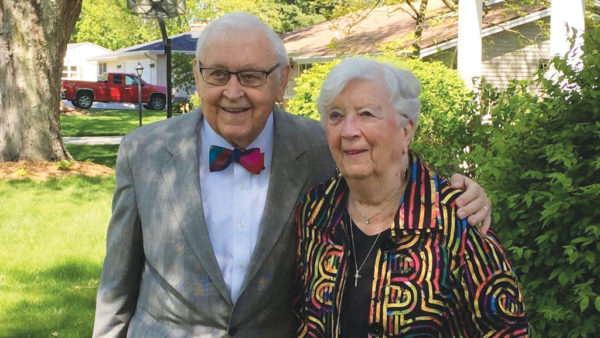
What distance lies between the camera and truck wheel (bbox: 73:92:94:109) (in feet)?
144

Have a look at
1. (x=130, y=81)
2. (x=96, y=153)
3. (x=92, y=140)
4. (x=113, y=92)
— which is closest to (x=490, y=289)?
(x=96, y=153)

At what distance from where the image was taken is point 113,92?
46656 millimetres

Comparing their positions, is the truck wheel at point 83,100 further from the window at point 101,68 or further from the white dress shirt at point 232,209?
the white dress shirt at point 232,209

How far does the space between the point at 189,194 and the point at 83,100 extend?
42821 mm

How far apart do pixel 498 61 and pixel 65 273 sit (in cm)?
1647

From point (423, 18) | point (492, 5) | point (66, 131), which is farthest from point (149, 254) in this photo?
point (66, 131)

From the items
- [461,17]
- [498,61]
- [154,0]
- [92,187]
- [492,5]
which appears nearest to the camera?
[154,0]

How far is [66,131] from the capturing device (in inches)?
1032

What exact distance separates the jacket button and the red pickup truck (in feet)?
135

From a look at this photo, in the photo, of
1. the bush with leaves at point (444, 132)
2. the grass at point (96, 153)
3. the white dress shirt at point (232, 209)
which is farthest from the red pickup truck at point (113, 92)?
the white dress shirt at point (232, 209)

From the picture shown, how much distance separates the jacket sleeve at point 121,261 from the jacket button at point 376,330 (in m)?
1.12

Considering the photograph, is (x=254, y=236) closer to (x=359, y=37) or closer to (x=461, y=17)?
(x=461, y=17)

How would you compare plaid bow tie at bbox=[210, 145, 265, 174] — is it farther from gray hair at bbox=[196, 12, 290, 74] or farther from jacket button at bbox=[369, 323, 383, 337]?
jacket button at bbox=[369, 323, 383, 337]

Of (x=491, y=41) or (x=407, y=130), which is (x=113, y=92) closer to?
(x=491, y=41)
